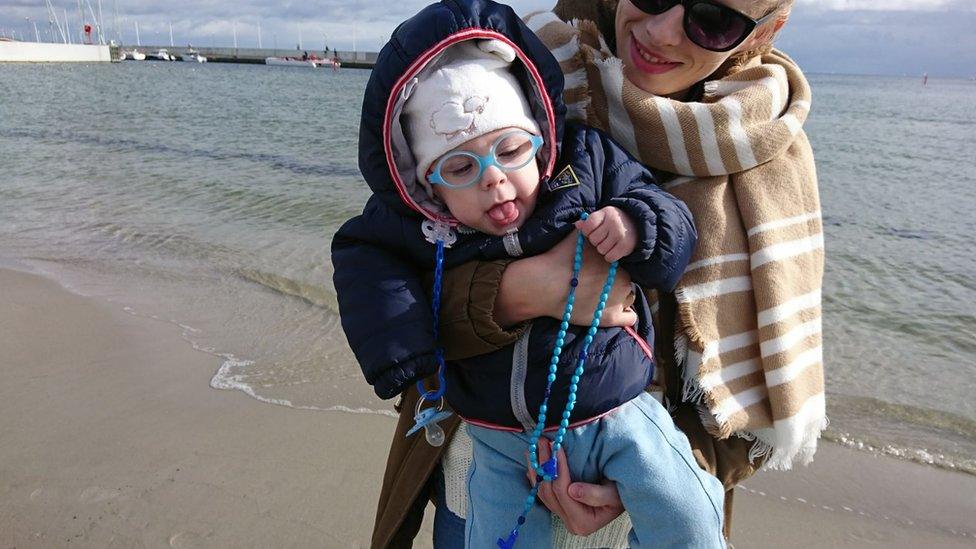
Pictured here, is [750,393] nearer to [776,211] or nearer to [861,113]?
[776,211]

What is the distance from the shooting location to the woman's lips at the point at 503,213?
1629 millimetres

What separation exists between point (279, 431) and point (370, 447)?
0.57 metres

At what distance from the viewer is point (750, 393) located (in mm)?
1772

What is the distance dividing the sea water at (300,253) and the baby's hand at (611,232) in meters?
3.24

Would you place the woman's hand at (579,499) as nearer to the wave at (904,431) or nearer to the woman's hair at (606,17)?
the woman's hair at (606,17)

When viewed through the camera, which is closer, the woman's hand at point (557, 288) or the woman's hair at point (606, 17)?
the woman's hand at point (557, 288)

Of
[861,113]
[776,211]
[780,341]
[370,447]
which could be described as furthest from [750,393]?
[861,113]

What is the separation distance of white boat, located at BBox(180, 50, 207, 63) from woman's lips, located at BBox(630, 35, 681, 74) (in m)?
118

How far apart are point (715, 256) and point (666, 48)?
0.55 metres

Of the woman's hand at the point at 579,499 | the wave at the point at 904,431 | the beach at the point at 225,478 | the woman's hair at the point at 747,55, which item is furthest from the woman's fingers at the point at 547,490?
the wave at the point at 904,431

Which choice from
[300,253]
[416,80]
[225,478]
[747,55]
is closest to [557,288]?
[416,80]

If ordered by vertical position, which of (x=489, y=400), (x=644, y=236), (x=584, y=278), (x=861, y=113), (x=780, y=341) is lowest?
(x=861, y=113)

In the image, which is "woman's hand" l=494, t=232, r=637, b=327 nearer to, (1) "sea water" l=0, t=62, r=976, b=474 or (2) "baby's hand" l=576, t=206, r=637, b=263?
(2) "baby's hand" l=576, t=206, r=637, b=263

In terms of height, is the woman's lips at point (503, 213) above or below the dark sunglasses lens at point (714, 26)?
below
